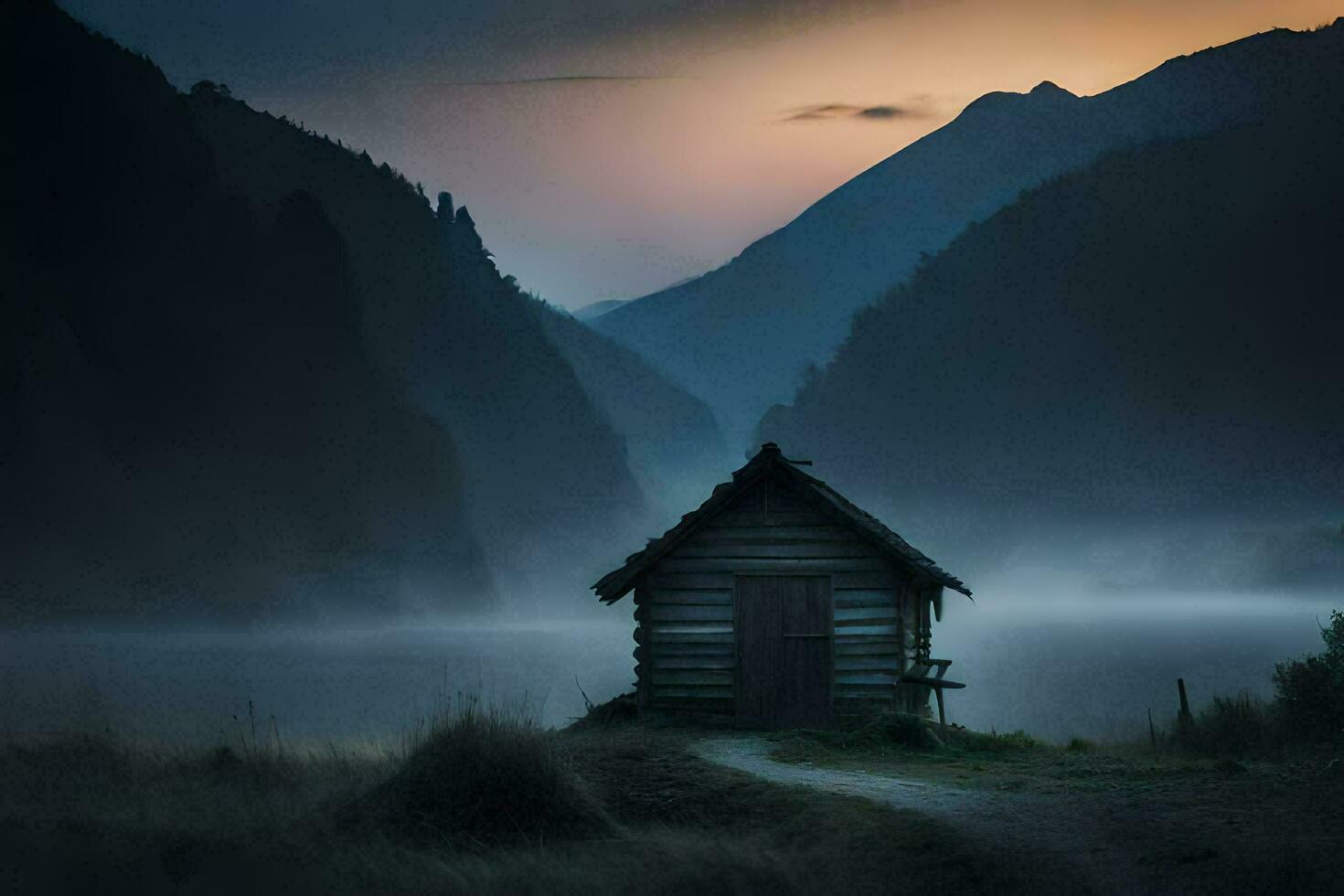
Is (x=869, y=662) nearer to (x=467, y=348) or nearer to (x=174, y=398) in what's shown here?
(x=174, y=398)

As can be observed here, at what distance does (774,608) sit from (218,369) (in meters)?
85.1

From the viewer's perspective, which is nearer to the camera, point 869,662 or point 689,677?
point 869,662

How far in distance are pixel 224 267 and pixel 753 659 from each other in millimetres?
95843

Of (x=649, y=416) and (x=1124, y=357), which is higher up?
(x=1124, y=357)

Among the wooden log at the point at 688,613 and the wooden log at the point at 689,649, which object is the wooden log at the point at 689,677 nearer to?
the wooden log at the point at 689,649

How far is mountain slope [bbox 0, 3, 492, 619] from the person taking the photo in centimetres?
9038

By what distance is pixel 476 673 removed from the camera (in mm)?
57906

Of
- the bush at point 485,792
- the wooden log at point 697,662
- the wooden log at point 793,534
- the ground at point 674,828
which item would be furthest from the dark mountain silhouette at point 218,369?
the bush at point 485,792

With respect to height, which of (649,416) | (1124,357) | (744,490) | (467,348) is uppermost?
(1124,357)

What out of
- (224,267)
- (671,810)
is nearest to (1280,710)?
(671,810)

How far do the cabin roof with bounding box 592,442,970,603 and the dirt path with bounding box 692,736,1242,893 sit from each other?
6745 millimetres

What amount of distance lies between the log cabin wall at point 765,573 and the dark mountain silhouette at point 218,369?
73030 mm

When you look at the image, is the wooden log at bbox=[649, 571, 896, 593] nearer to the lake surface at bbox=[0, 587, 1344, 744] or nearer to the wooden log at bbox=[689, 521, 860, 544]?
the wooden log at bbox=[689, 521, 860, 544]

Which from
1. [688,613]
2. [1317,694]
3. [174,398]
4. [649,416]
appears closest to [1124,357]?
[649,416]
